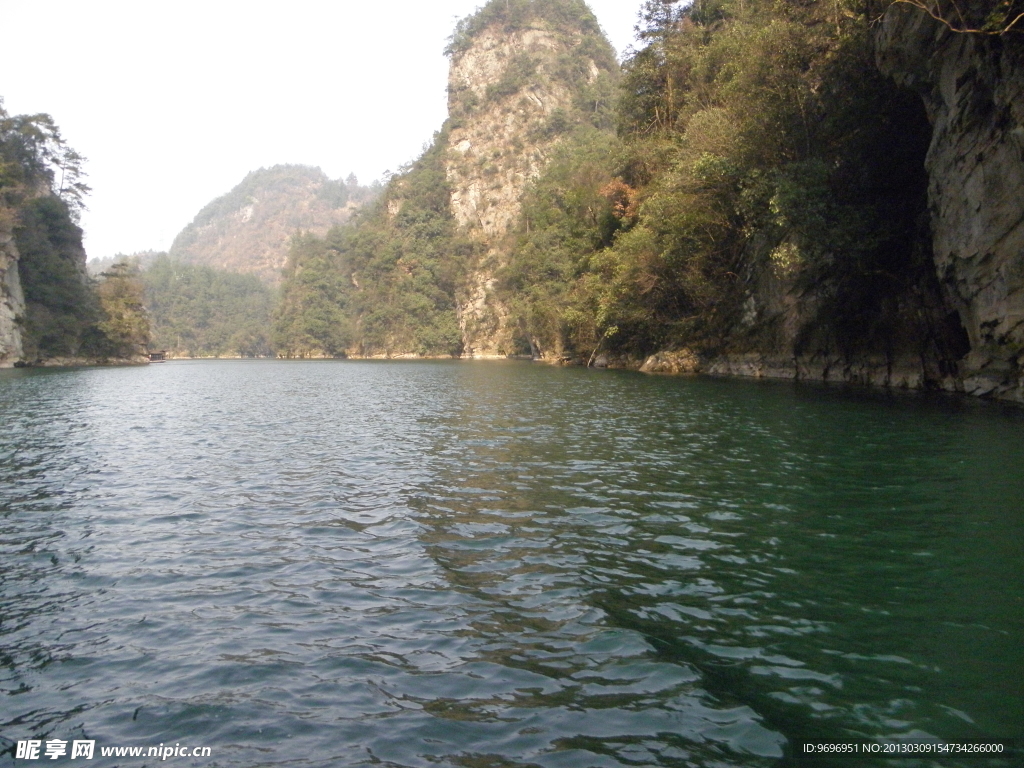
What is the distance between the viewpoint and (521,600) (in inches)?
311

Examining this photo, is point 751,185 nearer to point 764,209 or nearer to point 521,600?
point 764,209

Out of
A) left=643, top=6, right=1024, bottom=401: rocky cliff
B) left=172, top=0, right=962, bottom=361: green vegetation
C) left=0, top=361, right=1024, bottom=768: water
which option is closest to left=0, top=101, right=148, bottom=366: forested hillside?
left=172, top=0, right=962, bottom=361: green vegetation

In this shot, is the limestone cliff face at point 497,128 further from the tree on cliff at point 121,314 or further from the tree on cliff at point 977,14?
the tree on cliff at point 977,14

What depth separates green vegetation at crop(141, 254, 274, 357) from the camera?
17388cm

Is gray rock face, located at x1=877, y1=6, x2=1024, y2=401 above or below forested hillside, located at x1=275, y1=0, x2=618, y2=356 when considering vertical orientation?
below

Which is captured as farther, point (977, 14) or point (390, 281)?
point (390, 281)

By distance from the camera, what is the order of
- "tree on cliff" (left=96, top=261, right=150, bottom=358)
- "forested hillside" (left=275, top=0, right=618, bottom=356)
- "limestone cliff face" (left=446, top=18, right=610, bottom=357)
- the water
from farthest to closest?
"forested hillside" (left=275, top=0, right=618, bottom=356) < "limestone cliff face" (left=446, top=18, right=610, bottom=357) < "tree on cliff" (left=96, top=261, right=150, bottom=358) < the water

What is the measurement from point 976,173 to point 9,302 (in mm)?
73803

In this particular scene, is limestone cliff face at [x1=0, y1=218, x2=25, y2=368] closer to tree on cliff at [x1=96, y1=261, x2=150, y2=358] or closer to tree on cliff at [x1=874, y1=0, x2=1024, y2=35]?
tree on cliff at [x1=96, y1=261, x2=150, y2=358]

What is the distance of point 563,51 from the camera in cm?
14238

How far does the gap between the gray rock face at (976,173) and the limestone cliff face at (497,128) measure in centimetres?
9099

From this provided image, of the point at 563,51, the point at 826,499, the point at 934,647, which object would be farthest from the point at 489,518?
the point at 563,51

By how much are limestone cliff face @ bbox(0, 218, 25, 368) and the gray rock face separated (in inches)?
2740

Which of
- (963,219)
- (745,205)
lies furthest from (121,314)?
(963,219)
